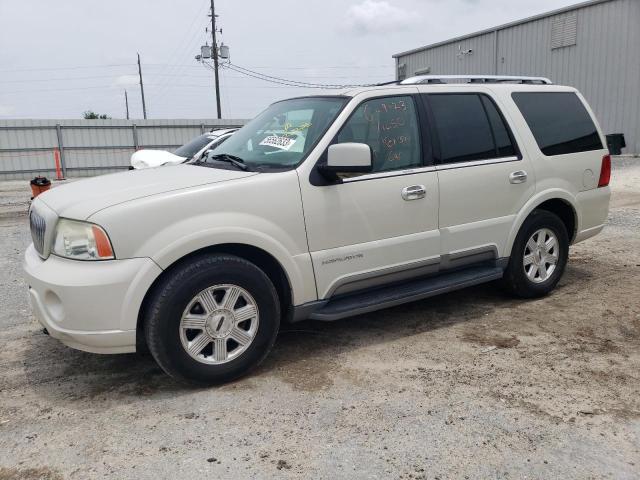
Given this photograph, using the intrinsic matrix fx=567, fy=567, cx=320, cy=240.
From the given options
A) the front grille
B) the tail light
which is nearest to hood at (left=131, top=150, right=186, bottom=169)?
the front grille

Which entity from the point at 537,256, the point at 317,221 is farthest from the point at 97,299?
the point at 537,256

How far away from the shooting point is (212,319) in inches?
135

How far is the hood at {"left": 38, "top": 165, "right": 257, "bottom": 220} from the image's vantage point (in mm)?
3320

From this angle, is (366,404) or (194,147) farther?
(194,147)

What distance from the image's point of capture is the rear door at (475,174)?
4359mm

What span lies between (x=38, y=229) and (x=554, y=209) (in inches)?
168

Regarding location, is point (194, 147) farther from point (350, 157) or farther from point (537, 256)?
point (350, 157)

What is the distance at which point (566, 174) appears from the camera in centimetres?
507

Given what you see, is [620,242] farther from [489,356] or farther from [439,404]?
[439,404]

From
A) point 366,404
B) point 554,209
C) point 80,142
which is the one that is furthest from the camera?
point 80,142

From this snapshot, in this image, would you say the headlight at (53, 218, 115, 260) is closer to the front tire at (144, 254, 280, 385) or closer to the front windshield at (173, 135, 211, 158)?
the front tire at (144, 254, 280, 385)

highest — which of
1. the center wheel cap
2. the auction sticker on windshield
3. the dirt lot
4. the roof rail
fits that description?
the roof rail

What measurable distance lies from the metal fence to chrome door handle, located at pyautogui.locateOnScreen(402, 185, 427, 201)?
1973cm

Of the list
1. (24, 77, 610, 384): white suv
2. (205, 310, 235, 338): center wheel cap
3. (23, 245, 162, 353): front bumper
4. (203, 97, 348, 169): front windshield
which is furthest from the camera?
(203, 97, 348, 169): front windshield
